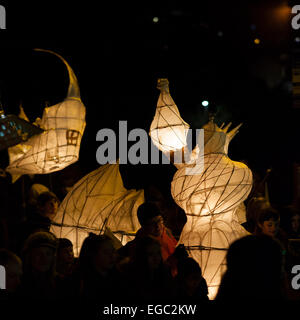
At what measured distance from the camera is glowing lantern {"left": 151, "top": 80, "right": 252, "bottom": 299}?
399 cm

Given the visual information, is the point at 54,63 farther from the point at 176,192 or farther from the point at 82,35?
the point at 176,192

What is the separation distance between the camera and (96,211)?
4.63 metres

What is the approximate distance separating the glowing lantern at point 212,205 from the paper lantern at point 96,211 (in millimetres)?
595

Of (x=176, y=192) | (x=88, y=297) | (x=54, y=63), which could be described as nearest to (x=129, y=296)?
(x=88, y=297)

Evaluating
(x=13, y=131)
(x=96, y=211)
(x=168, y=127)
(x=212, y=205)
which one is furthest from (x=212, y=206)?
(x=13, y=131)

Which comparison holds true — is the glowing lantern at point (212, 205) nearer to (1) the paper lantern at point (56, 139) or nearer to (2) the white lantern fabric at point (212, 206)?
(2) the white lantern fabric at point (212, 206)

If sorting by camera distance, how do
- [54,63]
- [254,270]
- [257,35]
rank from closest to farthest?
[254,270] < [54,63] < [257,35]

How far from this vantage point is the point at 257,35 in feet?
31.2

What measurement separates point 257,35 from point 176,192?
6.01 m

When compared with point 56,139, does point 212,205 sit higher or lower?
lower

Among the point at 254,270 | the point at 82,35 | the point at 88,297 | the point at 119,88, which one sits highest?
the point at 82,35

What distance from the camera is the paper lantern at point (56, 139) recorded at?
5.38 metres

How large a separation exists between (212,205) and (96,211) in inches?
41.4

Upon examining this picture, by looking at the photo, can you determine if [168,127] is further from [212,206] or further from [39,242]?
[39,242]
